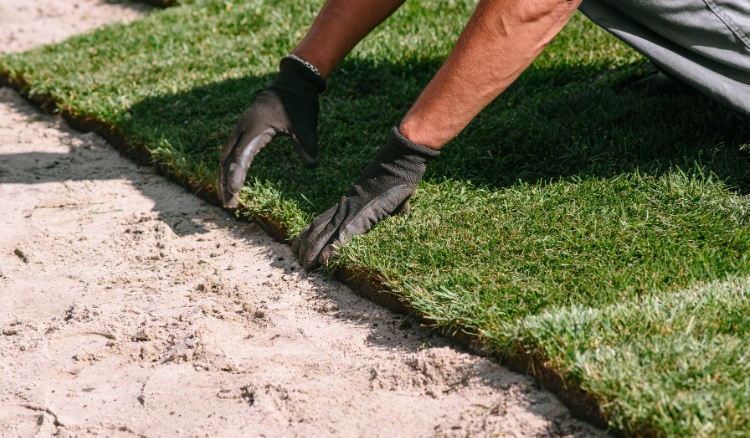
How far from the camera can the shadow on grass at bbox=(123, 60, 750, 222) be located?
9.43 ft

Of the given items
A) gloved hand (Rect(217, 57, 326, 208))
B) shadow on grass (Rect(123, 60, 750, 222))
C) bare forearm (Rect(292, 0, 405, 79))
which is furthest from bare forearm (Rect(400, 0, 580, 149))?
bare forearm (Rect(292, 0, 405, 79))

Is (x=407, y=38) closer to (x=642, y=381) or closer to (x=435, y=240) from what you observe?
(x=435, y=240)

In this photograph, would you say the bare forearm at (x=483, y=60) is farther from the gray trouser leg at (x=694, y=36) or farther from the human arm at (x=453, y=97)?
the gray trouser leg at (x=694, y=36)

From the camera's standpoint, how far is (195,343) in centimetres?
229

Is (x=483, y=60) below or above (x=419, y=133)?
above

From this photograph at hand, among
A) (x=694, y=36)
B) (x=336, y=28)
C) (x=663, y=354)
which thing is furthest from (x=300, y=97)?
(x=663, y=354)

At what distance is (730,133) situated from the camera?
2932mm

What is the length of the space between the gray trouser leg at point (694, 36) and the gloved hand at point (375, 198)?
33.3 inches

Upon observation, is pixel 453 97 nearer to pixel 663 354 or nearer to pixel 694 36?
pixel 694 36

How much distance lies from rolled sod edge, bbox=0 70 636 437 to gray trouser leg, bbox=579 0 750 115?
1285 mm

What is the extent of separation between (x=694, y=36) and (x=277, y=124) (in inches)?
62.9

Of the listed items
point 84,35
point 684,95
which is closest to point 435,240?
point 684,95

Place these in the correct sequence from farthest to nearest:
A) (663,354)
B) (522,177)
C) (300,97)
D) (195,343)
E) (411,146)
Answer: (300,97)
(522,177)
(411,146)
(195,343)
(663,354)

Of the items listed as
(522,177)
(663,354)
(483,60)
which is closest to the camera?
(663,354)
